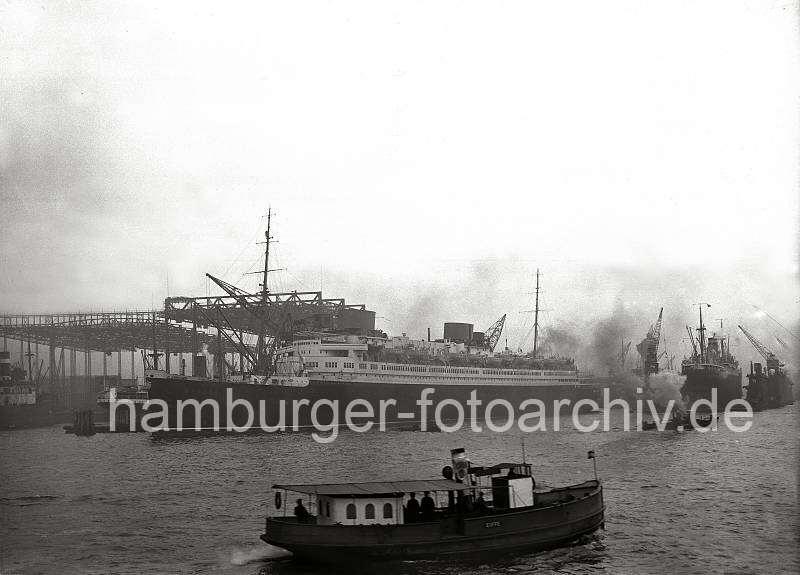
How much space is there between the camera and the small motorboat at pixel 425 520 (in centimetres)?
2248

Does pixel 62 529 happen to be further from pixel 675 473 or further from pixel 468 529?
pixel 675 473

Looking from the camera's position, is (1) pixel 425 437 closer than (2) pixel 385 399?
Yes

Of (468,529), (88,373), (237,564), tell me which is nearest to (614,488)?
(468,529)

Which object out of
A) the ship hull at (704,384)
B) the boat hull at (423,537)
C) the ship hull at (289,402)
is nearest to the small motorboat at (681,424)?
the ship hull at (289,402)

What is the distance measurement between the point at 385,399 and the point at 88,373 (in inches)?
3225

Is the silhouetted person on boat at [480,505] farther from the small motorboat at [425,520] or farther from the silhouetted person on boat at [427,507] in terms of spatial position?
the silhouetted person on boat at [427,507]

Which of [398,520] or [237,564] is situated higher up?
[398,520]

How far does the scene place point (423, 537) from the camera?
22.8m

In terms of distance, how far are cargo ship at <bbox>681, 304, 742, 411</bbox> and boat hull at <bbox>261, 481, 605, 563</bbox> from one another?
76.3 metres

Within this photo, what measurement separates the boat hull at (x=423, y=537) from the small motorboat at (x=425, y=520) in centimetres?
3

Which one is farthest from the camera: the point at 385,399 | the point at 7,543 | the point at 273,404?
the point at 385,399

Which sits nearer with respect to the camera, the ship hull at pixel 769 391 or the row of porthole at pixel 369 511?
the row of porthole at pixel 369 511

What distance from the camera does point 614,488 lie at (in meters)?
36.5

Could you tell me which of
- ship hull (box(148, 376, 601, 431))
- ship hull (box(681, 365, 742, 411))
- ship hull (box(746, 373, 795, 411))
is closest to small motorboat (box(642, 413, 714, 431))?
ship hull (box(148, 376, 601, 431))
